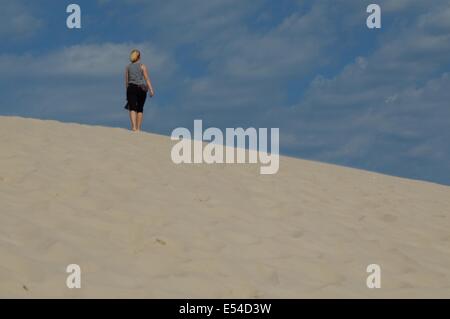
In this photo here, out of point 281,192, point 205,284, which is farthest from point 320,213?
point 205,284

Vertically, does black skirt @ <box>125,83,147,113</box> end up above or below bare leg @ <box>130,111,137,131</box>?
above

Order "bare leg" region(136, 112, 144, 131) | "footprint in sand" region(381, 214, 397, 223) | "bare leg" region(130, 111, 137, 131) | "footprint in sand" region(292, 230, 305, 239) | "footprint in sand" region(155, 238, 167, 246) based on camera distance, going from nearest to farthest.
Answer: "footprint in sand" region(155, 238, 167, 246)
"footprint in sand" region(292, 230, 305, 239)
"footprint in sand" region(381, 214, 397, 223)
"bare leg" region(130, 111, 137, 131)
"bare leg" region(136, 112, 144, 131)

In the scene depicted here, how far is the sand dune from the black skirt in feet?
6.41

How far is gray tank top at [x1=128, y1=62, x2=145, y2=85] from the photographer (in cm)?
1146

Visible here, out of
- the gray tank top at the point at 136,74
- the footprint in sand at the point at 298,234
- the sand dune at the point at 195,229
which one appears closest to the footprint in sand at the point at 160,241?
the sand dune at the point at 195,229

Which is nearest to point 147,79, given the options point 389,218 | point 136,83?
point 136,83

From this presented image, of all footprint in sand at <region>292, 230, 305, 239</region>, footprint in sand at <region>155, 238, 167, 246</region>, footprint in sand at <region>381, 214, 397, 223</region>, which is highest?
footprint in sand at <region>381, 214, 397, 223</region>

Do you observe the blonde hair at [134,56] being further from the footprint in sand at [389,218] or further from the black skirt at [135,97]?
the footprint in sand at [389,218]

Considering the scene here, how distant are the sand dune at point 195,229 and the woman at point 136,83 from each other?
197 centimetres

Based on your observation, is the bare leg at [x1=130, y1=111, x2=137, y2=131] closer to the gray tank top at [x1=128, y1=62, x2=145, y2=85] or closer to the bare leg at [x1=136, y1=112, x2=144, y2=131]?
the bare leg at [x1=136, y1=112, x2=144, y2=131]

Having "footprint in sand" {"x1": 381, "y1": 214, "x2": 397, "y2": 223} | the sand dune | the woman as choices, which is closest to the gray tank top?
the woman

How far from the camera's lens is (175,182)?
784 cm
